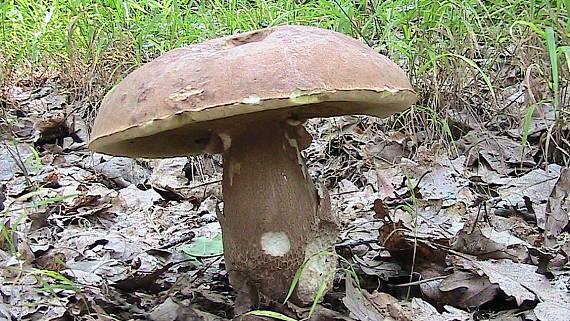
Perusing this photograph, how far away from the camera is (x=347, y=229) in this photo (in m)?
2.49

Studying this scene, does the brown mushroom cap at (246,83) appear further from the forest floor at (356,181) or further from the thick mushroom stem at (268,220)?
the forest floor at (356,181)

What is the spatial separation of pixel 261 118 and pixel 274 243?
0.37m

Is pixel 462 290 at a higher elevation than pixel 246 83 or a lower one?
lower

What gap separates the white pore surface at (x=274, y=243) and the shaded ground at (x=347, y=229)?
185mm

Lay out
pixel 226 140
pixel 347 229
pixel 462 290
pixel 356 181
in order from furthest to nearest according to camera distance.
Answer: pixel 356 181 → pixel 347 229 → pixel 226 140 → pixel 462 290

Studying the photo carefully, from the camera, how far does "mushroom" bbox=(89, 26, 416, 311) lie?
1.42 m

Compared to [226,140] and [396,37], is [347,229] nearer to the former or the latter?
[226,140]

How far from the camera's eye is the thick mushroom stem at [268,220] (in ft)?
5.95

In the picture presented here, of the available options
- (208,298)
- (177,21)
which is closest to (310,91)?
(208,298)

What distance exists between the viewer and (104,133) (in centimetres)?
156

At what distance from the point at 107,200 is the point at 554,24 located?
2.37 m

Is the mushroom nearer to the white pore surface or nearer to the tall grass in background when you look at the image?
the white pore surface

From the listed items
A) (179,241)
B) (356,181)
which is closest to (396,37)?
(356,181)

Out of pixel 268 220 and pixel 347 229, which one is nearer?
pixel 268 220
